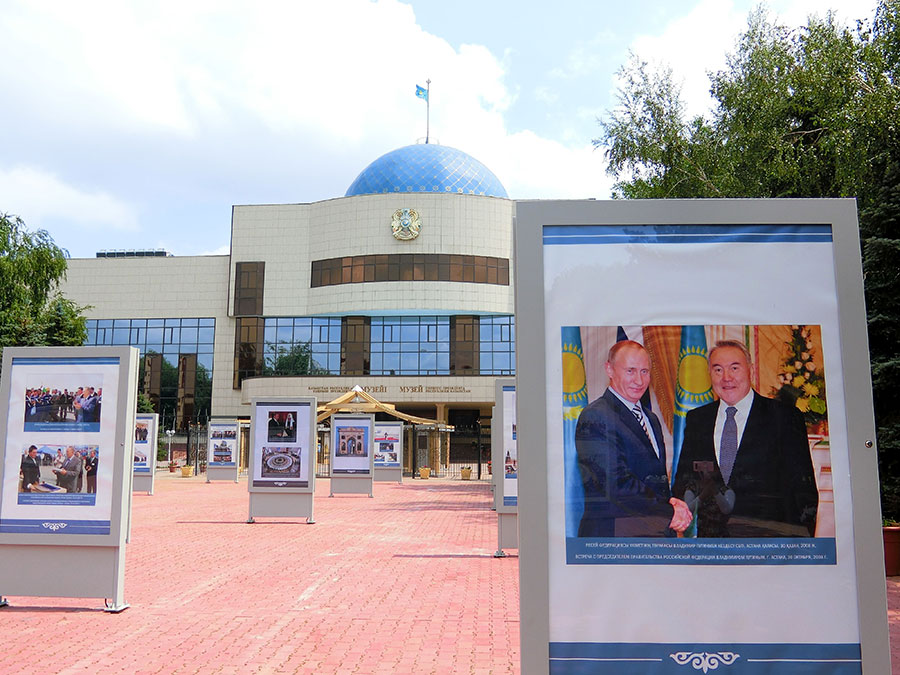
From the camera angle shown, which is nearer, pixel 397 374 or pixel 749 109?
pixel 749 109

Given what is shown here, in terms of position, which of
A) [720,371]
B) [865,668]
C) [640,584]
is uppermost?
[720,371]

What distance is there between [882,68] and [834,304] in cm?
1462

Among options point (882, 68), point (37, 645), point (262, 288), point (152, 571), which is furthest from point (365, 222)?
point (37, 645)

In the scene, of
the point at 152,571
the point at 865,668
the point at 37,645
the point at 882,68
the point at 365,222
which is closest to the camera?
the point at 865,668

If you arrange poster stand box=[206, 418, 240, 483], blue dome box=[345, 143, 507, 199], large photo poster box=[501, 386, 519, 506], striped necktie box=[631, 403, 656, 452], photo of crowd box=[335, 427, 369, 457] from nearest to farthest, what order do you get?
striped necktie box=[631, 403, 656, 452], large photo poster box=[501, 386, 519, 506], photo of crowd box=[335, 427, 369, 457], poster stand box=[206, 418, 240, 483], blue dome box=[345, 143, 507, 199]

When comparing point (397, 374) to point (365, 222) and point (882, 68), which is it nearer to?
point (365, 222)

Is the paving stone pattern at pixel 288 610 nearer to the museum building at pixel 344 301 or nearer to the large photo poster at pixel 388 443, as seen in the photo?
the large photo poster at pixel 388 443

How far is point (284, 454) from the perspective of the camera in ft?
53.3

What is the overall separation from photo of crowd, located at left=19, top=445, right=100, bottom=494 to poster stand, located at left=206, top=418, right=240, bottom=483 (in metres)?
24.3

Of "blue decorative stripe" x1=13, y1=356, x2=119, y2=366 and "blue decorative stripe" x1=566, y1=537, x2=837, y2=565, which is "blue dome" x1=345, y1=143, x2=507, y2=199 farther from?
"blue decorative stripe" x1=566, y1=537, x2=837, y2=565

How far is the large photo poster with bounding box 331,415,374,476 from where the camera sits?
24078mm

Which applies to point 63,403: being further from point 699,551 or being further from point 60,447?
point 699,551

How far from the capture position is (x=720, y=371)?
3297mm

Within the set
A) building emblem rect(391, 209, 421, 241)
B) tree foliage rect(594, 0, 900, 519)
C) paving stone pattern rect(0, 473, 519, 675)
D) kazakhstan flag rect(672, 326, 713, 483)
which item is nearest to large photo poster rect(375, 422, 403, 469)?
tree foliage rect(594, 0, 900, 519)
